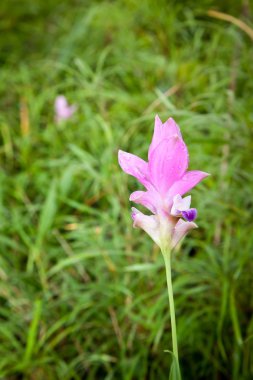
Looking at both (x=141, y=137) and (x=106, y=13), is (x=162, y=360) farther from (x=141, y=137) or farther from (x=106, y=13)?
(x=106, y=13)

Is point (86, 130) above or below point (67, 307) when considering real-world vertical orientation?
above

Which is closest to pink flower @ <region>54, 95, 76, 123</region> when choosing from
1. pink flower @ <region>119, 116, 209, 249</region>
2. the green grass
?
the green grass

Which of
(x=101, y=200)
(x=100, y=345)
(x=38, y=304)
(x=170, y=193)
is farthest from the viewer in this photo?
(x=101, y=200)

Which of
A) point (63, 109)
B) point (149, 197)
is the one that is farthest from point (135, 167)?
point (63, 109)

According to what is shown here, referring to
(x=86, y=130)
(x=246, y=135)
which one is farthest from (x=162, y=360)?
(x=86, y=130)

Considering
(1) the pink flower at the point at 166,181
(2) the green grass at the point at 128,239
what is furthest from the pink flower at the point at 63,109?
(1) the pink flower at the point at 166,181

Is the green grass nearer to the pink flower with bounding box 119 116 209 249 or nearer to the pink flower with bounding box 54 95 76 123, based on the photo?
the pink flower with bounding box 54 95 76 123
